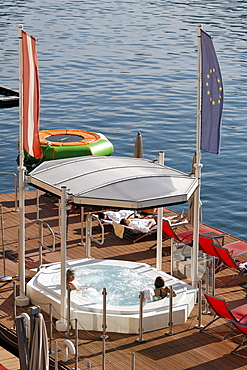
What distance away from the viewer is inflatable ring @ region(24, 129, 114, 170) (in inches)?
912

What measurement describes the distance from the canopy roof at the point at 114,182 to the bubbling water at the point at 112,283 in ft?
6.68

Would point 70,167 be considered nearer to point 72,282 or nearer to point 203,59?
point 72,282

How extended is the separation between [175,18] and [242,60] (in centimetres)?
2136

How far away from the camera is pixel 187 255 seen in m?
14.9

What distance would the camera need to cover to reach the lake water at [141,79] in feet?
103

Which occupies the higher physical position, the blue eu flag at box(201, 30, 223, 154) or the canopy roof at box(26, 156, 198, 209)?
the blue eu flag at box(201, 30, 223, 154)

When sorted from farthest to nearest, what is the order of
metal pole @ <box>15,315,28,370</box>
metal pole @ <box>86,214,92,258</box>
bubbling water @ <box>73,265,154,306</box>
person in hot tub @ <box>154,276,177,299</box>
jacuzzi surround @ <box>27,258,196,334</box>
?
metal pole @ <box>86,214,92,258</box> → bubbling water @ <box>73,265,154,306</box> → person in hot tub @ <box>154,276,177,299</box> → jacuzzi surround @ <box>27,258,196,334</box> → metal pole @ <box>15,315,28,370</box>

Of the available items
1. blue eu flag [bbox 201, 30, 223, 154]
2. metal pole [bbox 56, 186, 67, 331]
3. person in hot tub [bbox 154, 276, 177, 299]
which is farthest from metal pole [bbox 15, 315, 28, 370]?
blue eu flag [bbox 201, 30, 223, 154]

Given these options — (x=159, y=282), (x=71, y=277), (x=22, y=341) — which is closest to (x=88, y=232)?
(x=71, y=277)

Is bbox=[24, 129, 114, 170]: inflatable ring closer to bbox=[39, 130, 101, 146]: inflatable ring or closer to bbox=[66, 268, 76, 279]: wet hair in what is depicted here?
bbox=[39, 130, 101, 146]: inflatable ring

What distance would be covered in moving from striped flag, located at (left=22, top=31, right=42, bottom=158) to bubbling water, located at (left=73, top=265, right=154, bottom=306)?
2822 millimetres

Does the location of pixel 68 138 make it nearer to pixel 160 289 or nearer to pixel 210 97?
pixel 210 97

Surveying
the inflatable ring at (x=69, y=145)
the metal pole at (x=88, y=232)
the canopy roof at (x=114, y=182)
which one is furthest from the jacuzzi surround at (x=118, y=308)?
the inflatable ring at (x=69, y=145)

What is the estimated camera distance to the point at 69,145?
23469 millimetres
